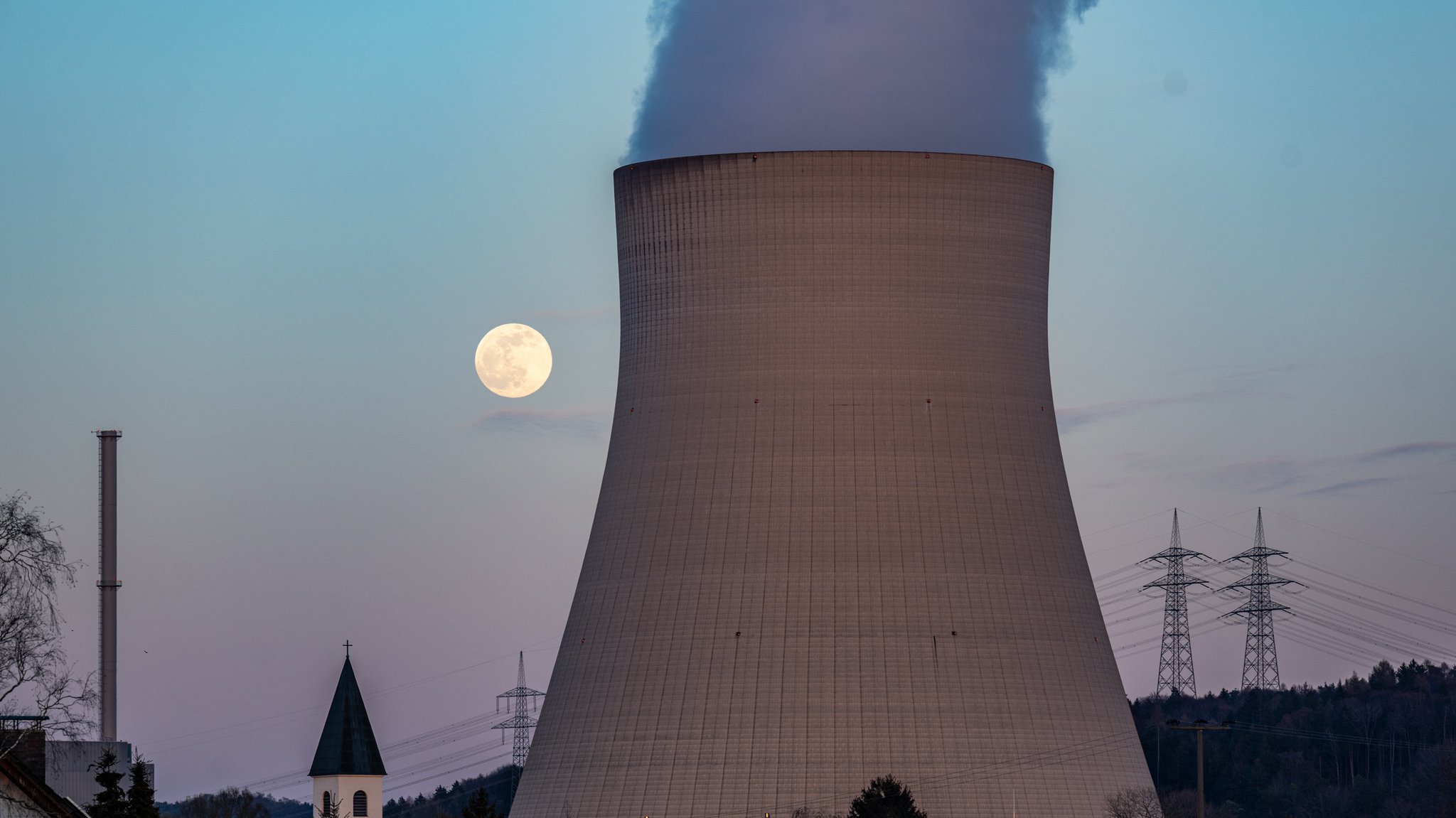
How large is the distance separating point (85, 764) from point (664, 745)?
16.2m

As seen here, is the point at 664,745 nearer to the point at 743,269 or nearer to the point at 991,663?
the point at 991,663

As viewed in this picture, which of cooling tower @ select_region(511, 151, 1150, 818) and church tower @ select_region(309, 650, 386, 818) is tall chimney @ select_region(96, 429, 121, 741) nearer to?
church tower @ select_region(309, 650, 386, 818)

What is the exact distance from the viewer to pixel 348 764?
31.8m

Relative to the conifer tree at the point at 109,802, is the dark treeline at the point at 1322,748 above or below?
above

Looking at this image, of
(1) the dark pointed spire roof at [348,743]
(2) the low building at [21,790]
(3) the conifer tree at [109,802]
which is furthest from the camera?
(1) the dark pointed spire roof at [348,743]

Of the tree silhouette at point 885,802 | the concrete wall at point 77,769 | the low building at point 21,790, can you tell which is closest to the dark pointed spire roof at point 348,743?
the concrete wall at point 77,769

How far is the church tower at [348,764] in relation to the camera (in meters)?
31.8

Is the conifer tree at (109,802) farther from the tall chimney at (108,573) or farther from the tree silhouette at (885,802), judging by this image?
the tall chimney at (108,573)

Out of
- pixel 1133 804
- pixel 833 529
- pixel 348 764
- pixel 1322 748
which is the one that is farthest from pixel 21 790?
pixel 1322 748

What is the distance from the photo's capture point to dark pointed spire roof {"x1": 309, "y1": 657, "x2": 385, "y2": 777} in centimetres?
3177

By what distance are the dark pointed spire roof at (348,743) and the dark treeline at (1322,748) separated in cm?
1252

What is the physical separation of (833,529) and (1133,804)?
14.0 ft

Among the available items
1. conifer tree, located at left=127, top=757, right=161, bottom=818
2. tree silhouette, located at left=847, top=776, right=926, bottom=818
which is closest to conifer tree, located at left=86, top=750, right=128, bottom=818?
conifer tree, located at left=127, top=757, right=161, bottom=818

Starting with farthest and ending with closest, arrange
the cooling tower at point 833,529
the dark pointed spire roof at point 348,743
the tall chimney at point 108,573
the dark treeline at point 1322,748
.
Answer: the dark treeline at point 1322,748
the tall chimney at point 108,573
the dark pointed spire roof at point 348,743
the cooling tower at point 833,529
